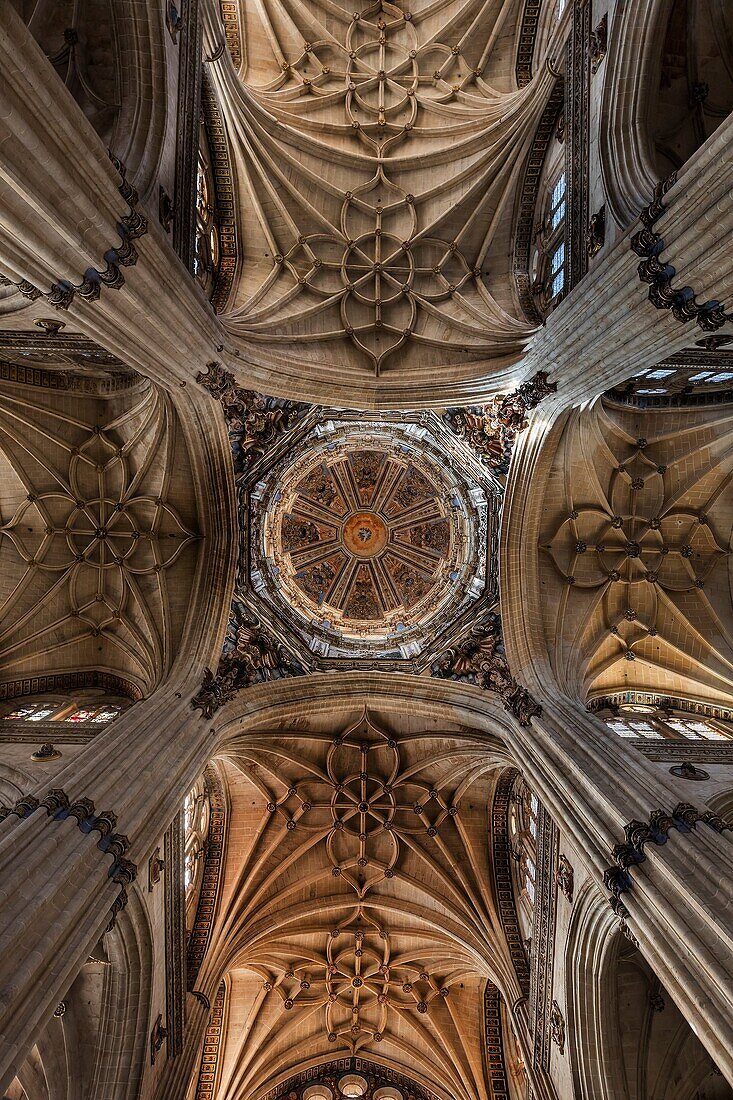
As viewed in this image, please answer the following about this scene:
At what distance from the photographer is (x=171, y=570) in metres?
16.5

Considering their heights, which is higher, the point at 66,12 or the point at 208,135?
the point at 208,135

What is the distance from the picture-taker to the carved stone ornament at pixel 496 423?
1381 centimetres

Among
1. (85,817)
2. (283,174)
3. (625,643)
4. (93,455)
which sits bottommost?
(85,817)

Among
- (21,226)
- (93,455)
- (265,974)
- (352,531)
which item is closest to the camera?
(21,226)

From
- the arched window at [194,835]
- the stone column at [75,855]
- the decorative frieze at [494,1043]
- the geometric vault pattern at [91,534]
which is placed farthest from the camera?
the decorative frieze at [494,1043]

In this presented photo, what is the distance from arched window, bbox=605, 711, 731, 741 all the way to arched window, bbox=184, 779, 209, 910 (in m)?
10.7

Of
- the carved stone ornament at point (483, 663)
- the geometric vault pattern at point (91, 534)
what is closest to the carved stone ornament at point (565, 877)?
the carved stone ornament at point (483, 663)

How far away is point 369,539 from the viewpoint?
2211 cm

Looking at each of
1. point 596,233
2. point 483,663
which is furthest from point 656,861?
point 596,233

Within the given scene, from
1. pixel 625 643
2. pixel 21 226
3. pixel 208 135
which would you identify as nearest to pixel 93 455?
pixel 208 135

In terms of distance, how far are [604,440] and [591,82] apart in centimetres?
734

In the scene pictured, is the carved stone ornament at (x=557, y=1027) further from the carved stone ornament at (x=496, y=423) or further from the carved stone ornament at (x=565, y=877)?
the carved stone ornament at (x=496, y=423)

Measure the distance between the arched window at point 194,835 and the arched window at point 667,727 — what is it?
10.7 m

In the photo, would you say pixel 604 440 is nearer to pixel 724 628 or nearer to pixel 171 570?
pixel 724 628
